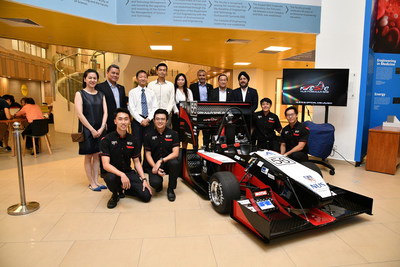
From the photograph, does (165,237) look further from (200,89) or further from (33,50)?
(33,50)

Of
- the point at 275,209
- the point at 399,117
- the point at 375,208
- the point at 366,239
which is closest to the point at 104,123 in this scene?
the point at 275,209

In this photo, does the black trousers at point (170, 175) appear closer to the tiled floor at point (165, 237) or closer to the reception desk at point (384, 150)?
the tiled floor at point (165, 237)

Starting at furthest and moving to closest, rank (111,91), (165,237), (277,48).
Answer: (277,48) < (111,91) < (165,237)

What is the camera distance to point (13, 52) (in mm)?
15227

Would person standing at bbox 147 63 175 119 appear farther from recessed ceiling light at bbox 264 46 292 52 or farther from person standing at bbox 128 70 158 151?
recessed ceiling light at bbox 264 46 292 52

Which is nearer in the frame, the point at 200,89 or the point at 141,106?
the point at 141,106

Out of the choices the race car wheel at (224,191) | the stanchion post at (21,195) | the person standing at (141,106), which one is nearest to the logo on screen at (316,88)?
the person standing at (141,106)

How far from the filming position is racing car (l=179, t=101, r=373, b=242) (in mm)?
2324

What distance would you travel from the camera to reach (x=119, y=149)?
3.16 m

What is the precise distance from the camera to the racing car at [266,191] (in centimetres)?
232

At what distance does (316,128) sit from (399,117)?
77.1 inches

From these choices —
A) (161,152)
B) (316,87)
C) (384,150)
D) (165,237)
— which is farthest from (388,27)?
(165,237)

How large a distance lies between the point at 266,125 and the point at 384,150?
2036 millimetres

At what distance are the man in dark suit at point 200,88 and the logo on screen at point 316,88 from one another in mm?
1792
